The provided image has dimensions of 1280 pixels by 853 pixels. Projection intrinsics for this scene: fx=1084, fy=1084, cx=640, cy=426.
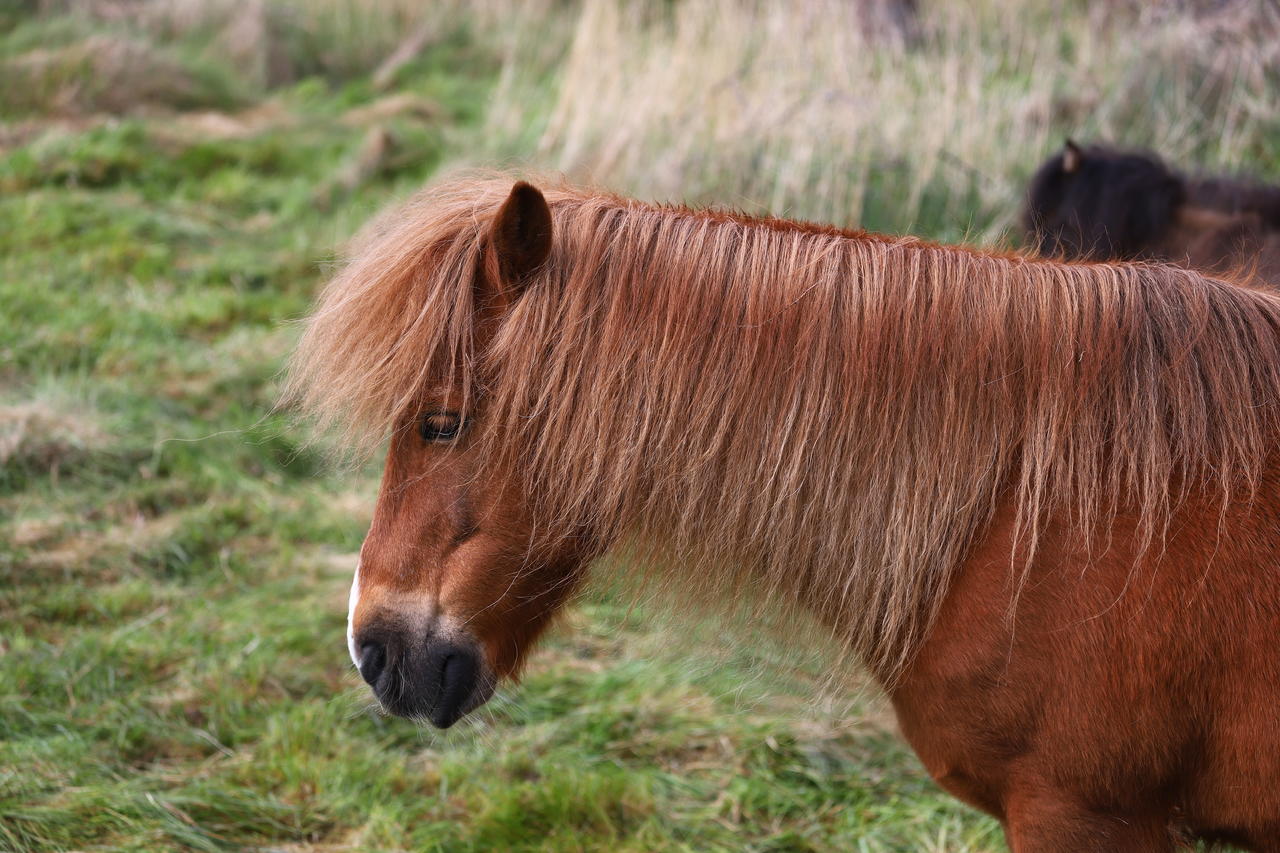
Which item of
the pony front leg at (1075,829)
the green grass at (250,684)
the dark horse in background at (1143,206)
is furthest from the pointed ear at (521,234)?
the dark horse in background at (1143,206)

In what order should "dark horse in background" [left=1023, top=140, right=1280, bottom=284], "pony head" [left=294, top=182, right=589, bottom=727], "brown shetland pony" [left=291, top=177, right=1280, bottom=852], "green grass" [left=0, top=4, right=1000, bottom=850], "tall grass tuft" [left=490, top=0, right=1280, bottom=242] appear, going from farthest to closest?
"tall grass tuft" [left=490, top=0, right=1280, bottom=242]
"dark horse in background" [left=1023, top=140, right=1280, bottom=284]
"green grass" [left=0, top=4, right=1000, bottom=850]
"pony head" [left=294, top=182, right=589, bottom=727]
"brown shetland pony" [left=291, top=177, right=1280, bottom=852]

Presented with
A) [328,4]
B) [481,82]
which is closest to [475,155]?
[481,82]

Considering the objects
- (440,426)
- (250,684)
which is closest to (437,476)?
(440,426)

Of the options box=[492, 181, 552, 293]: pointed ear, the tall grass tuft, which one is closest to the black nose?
box=[492, 181, 552, 293]: pointed ear

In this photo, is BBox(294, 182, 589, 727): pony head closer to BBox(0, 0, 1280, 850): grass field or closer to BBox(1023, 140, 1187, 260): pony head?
BBox(0, 0, 1280, 850): grass field

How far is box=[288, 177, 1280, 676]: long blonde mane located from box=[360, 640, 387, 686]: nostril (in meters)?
0.38

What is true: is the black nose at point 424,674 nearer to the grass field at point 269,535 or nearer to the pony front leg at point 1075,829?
the grass field at point 269,535

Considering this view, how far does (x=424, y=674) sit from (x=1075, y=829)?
1.10 m

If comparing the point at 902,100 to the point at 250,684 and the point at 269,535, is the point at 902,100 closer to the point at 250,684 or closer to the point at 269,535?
the point at 269,535

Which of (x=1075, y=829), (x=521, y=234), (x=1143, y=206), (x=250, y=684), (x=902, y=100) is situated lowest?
(x=250, y=684)

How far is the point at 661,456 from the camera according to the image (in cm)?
182

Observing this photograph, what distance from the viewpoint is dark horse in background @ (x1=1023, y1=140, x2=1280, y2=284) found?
435cm

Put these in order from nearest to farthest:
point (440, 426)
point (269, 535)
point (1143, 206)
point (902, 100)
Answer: point (440, 426)
point (269, 535)
point (1143, 206)
point (902, 100)

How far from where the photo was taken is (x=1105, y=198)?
14.9ft
